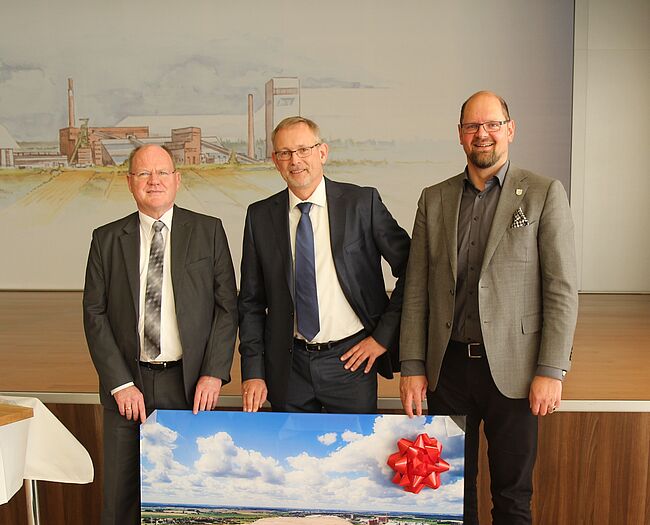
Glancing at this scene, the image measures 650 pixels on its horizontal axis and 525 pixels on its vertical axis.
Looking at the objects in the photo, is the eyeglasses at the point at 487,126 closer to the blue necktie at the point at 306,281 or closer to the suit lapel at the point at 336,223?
the suit lapel at the point at 336,223

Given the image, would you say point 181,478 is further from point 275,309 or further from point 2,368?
point 2,368

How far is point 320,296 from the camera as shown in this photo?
2355 millimetres

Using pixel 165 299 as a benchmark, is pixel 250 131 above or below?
above

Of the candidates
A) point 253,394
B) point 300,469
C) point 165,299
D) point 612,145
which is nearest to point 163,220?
point 165,299

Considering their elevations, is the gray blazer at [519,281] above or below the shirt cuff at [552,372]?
above

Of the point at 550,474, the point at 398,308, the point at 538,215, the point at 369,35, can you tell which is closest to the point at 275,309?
the point at 398,308

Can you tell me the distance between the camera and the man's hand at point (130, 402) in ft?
7.39

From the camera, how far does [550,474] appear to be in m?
2.90

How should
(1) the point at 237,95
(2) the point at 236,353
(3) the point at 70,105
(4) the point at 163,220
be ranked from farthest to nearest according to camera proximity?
(3) the point at 70,105 → (1) the point at 237,95 → (2) the point at 236,353 → (4) the point at 163,220

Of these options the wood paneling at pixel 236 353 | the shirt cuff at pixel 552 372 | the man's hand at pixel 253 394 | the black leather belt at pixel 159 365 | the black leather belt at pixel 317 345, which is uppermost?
the black leather belt at pixel 317 345

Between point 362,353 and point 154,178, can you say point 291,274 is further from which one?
point 154,178

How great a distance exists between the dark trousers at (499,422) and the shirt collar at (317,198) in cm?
63

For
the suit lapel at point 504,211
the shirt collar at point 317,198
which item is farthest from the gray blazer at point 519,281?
the shirt collar at point 317,198

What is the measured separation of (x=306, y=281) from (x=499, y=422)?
75 centimetres
